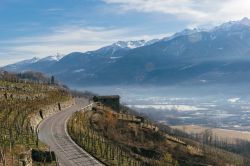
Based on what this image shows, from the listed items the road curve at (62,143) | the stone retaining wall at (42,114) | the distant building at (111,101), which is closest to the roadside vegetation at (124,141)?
the road curve at (62,143)

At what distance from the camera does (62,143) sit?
7669cm

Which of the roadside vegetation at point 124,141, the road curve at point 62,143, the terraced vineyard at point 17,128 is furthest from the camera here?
the roadside vegetation at point 124,141

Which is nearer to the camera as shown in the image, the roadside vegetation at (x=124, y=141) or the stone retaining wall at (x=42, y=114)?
the roadside vegetation at (x=124, y=141)

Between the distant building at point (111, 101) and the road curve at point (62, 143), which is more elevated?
the distant building at point (111, 101)

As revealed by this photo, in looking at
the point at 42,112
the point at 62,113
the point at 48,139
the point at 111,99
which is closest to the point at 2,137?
the point at 48,139

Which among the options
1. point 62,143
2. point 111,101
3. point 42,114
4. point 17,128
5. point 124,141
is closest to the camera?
point 17,128

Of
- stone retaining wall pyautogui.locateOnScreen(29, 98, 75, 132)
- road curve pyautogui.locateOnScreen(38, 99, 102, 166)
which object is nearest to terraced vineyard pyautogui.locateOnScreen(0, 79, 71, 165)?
stone retaining wall pyautogui.locateOnScreen(29, 98, 75, 132)

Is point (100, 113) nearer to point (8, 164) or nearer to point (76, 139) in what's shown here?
point (76, 139)

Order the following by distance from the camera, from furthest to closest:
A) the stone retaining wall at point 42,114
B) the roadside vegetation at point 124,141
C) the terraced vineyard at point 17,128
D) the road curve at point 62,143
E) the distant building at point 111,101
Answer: the distant building at point 111,101, the stone retaining wall at point 42,114, the roadside vegetation at point 124,141, the road curve at point 62,143, the terraced vineyard at point 17,128

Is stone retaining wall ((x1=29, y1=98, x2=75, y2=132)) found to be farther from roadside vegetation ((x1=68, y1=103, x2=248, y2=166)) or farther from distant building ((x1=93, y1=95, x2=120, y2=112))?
distant building ((x1=93, y1=95, x2=120, y2=112))

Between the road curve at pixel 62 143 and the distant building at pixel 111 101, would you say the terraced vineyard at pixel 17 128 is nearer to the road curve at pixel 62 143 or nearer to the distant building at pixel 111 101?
the road curve at pixel 62 143

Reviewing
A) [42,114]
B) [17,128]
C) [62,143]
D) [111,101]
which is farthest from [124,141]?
[111,101]

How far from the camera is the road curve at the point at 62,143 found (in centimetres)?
6512

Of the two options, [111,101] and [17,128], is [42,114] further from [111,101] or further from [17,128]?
[111,101]
